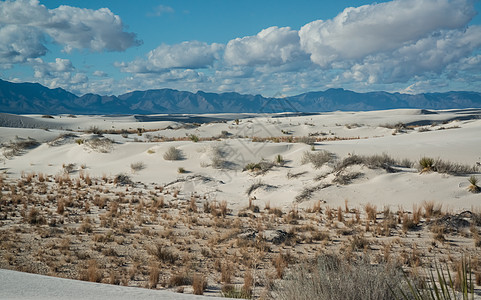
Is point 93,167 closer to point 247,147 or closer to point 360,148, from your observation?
point 247,147

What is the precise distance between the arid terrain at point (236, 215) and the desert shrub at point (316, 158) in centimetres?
6

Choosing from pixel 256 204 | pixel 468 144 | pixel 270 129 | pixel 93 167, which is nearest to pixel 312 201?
pixel 256 204

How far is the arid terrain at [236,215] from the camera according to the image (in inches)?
264

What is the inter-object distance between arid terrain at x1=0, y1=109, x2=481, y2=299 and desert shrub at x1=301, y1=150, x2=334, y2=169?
61mm

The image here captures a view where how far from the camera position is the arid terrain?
671 centimetres

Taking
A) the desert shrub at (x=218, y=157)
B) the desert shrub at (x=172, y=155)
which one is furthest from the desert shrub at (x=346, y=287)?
the desert shrub at (x=172, y=155)

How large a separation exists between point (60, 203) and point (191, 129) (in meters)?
31.6

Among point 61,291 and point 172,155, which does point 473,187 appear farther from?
point 172,155

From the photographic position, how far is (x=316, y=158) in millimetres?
16062

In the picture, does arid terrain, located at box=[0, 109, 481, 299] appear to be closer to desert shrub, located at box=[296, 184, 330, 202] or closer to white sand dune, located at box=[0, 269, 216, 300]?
desert shrub, located at box=[296, 184, 330, 202]

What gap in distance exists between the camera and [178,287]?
19.2 ft

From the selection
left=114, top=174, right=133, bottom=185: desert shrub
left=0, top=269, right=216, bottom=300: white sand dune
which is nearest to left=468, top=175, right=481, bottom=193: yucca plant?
left=0, top=269, right=216, bottom=300: white sand dune

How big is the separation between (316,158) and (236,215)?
21.2ft

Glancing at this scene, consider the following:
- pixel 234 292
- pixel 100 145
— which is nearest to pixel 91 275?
Answer: pixel 234 292
